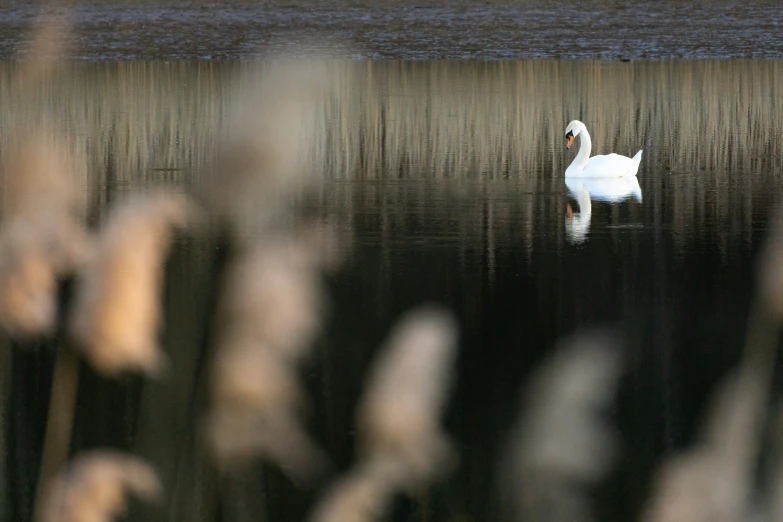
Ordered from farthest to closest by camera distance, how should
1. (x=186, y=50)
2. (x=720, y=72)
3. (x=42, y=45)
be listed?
1. (x=186, y=50)
2. (x=720, y=72)
3. (x=42, y=45)

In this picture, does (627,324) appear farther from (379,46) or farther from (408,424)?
(379,46)

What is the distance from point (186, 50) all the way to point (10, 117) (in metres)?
10.2

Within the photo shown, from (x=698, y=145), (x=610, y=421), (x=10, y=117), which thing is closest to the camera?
(x=610, y=421)

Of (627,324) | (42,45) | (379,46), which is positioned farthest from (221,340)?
(379,46)

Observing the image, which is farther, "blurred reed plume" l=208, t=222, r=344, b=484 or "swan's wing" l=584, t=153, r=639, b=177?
"swan's wing" l=584, t=153, r=639, b=177

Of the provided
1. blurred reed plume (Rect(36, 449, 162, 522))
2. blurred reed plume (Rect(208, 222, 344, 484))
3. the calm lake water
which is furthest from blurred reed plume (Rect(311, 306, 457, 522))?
the calm lake water

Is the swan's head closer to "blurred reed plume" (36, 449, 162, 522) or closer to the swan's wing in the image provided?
the swan's wing

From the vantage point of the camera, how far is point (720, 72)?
21828mm

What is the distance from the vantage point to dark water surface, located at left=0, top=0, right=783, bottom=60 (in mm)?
25453

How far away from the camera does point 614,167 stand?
12.7 meters

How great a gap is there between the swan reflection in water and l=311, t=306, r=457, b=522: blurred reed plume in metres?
7.70

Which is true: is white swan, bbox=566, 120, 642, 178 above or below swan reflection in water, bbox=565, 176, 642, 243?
above

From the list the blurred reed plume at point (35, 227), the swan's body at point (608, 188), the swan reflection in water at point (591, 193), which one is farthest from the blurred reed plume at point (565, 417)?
the swan's body at point (608, 188)

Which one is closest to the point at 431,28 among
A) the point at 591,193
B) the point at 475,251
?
the point at 591,193
